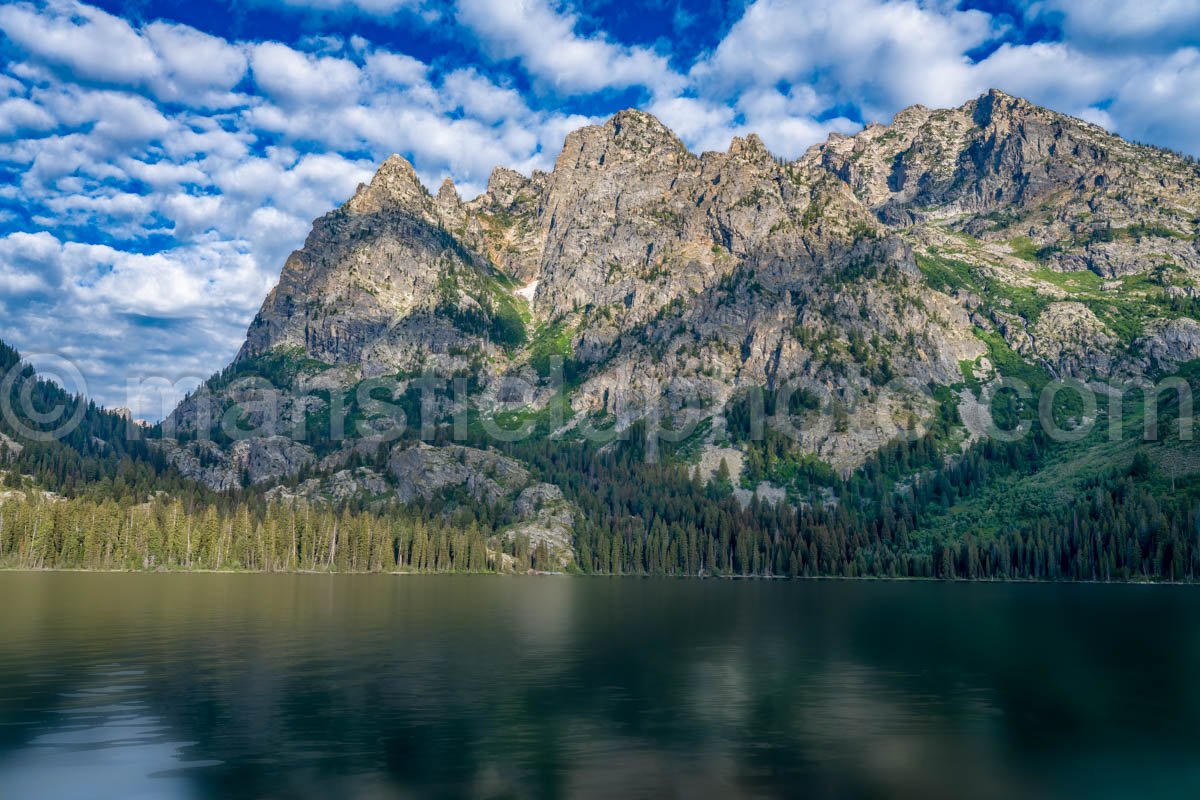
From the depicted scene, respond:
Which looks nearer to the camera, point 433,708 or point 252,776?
point 252,776

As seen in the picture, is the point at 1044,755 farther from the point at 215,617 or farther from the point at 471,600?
the point at 471,600

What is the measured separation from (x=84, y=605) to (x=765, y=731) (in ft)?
360

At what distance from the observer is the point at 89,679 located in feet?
200

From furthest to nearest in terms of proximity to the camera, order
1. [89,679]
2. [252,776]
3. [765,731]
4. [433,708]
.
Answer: [89,679] → [433,708] → [765,731] → [252,776]

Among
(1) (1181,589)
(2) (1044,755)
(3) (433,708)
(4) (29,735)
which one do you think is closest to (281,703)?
(3) (433,708)

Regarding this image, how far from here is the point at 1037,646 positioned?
88188 millimetres

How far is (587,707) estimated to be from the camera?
54500 millimetres

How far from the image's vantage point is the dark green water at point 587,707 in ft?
124

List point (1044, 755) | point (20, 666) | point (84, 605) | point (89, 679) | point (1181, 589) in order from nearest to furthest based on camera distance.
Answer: point (1044, 755) < point (89, 679) < point (20, 666) < point (84, 605) < point (1181, 589)

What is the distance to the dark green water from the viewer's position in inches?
1494

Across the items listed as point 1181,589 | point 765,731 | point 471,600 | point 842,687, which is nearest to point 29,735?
point 765,731

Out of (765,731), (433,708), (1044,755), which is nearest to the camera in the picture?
(1044,755)

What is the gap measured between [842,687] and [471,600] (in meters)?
101

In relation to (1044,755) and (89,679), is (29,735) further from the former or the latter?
(1044,755)
